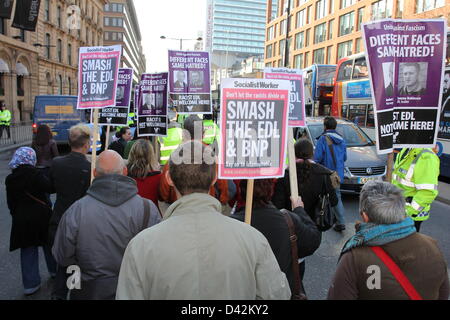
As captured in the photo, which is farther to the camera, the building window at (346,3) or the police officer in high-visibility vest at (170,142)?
the building window at (346,3)

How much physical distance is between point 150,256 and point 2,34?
29.7m

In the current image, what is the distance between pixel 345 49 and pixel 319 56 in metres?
6.90

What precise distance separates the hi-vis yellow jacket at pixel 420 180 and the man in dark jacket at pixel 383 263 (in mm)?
1865

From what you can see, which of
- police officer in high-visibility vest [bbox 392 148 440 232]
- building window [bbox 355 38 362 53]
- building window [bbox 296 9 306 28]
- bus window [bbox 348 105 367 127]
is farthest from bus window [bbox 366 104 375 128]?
building window [bbox 296 9 306 28]

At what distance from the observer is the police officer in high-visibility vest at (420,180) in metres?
3.82

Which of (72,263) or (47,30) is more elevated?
(47,30)

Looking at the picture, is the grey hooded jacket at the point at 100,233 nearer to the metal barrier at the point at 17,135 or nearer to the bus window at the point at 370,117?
the bus window at the point at 370,117

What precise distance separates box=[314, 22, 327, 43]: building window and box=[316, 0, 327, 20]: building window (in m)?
1.20

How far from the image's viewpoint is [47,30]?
1352 inches

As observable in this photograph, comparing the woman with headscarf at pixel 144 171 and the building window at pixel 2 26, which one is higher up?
the building window at pixel 2 26

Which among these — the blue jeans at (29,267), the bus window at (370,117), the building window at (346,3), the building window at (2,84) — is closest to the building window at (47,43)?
the building window at (2,84)

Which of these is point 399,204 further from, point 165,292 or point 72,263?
point 72,263

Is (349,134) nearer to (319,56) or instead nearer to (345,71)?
(345,71)

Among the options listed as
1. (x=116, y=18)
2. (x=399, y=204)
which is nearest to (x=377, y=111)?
(x=399, y=204)
